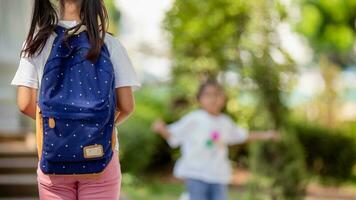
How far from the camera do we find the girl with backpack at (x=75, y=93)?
2.90 m

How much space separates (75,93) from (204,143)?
10.6 ft

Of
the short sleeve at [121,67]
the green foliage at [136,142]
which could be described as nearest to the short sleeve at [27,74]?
the short sleeve at [121,67]

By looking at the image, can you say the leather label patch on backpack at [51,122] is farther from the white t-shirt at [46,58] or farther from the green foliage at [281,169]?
the green foliage at [281,169]

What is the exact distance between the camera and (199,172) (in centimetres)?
596

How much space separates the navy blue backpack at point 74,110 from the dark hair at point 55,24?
0.11ft

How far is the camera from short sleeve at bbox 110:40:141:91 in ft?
10.0

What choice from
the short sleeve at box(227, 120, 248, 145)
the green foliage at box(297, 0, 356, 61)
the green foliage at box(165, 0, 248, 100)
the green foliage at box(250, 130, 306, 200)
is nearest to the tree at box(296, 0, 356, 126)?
the green foliage at box(297, 0, 356, 61)

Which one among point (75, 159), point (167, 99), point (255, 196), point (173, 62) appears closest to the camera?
point (75, 159)

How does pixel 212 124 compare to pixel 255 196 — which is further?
pixel 255 196

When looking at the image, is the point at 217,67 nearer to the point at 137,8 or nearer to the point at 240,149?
the point at 240,149

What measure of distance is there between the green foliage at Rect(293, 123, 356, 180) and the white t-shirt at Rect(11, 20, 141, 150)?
904cm

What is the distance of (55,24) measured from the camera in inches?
119

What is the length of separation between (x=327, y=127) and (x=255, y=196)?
479 centimetres

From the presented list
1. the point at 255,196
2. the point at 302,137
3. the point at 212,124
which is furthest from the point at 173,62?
the point at 212,124
